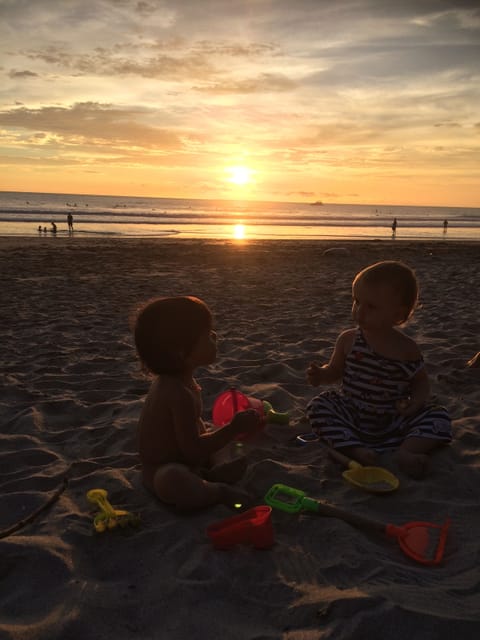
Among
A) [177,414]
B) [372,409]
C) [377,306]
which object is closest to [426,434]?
[372,409]

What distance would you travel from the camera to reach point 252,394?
4.03m

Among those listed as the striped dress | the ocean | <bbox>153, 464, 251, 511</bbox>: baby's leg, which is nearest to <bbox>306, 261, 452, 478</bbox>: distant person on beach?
the striped dress

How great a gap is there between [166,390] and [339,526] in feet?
3.35

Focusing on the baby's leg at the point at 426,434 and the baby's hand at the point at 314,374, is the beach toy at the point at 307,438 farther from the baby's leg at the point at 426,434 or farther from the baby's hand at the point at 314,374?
the baby's leg at the point at 426,434

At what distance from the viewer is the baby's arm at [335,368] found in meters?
3.28

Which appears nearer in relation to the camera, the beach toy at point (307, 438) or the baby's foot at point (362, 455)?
the baby's foot at point (362, 455)

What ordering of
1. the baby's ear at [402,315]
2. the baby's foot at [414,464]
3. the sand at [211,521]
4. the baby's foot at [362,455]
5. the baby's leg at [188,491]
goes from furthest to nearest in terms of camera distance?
the baby's ear at [402,315] → the baby's foot at [362,455] → the baby's foot at [414,464] → the baby's leg at [188,491] → the sand at [211,521]

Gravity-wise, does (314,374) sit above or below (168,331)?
below

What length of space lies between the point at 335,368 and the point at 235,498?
3.81ft

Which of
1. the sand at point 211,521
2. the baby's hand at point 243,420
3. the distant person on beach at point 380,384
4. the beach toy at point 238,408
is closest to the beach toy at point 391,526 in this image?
the sand at point 211,521

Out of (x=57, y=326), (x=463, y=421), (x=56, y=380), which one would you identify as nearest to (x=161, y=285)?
(x=57, y=326)

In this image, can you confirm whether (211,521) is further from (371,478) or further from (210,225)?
(210,225)

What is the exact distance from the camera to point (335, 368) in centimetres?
334

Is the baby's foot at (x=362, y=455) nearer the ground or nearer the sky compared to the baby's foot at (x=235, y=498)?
nearer the sky
